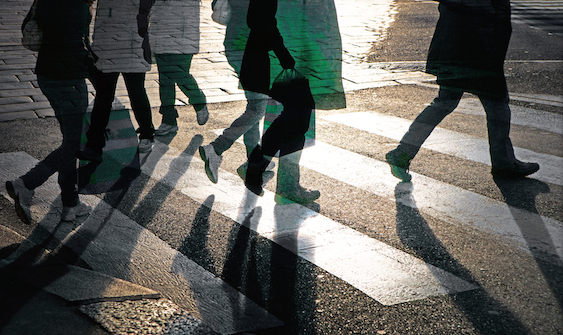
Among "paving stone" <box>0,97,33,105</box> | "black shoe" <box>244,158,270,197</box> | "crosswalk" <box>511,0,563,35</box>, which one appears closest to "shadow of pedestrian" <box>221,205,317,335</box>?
"black shoe" <box>244,158,270,197</box>

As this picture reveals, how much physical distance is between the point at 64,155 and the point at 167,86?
118 inches

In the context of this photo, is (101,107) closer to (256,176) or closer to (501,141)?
(256,176)

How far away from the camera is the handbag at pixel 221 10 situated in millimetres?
3867

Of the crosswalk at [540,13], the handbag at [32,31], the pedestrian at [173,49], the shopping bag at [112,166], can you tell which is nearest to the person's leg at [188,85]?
the pedestrian at [173,49]

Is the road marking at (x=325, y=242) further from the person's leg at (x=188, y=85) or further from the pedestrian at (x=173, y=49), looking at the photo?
the person's leg at (x=188, y=85)

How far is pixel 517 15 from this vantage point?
13570mm

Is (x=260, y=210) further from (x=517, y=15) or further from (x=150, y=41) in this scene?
(x=517, y=15)

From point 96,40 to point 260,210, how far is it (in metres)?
1.66

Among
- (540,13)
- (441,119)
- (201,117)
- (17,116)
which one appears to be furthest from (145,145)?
(540,13)

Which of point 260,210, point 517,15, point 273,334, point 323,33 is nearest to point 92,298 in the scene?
point 273,334

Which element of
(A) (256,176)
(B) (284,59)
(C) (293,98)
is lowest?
(A) (256,176)

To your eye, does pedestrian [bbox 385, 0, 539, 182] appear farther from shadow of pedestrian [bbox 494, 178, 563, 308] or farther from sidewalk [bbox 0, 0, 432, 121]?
sidewalk [bbox 0, 0, 432, 121]

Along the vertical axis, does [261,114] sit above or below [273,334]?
above

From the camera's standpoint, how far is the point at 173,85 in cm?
597
